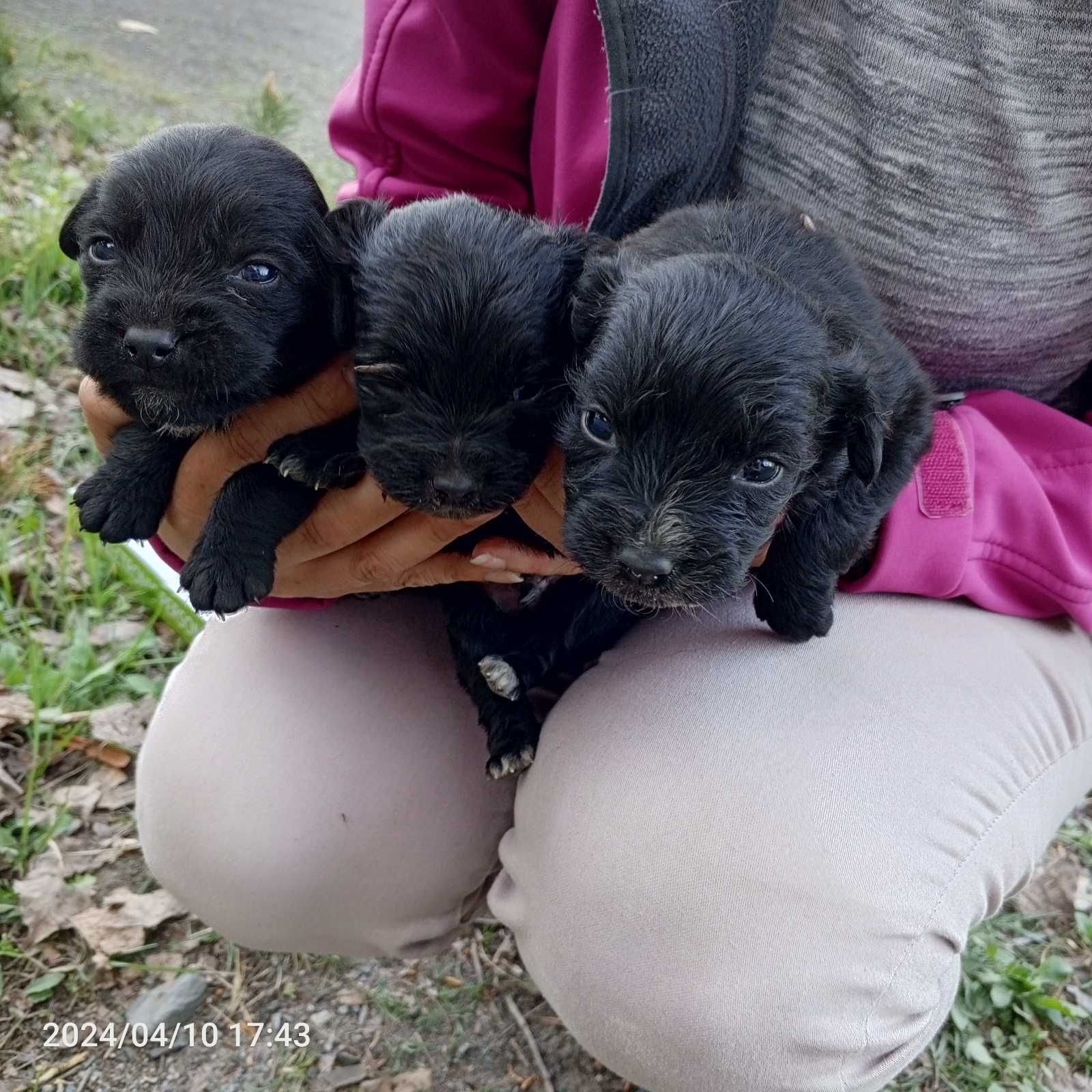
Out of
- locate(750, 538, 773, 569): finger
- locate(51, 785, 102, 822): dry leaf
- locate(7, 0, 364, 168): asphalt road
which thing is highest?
locate(750, 538, 773, 569): finger

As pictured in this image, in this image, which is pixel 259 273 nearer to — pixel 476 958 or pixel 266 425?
pixel 266 425

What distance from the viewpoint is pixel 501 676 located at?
2.04 meters

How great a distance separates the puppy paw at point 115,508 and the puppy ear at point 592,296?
85cm

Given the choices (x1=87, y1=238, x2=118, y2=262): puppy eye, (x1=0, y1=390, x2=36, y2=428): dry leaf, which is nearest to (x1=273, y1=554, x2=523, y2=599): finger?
(x1=87, y1=238, x2=118, y2=262): puppy eye

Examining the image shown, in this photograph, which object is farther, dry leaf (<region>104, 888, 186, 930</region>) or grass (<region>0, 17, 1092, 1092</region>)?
dry leaf (<region>104, 888, 186, 930</region>)

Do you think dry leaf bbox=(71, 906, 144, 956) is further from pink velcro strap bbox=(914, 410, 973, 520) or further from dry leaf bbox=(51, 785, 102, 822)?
pink velcro strap bbox=(914, 410, 973, 520)

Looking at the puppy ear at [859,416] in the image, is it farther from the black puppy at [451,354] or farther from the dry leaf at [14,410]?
the dry leaf at [14,410]

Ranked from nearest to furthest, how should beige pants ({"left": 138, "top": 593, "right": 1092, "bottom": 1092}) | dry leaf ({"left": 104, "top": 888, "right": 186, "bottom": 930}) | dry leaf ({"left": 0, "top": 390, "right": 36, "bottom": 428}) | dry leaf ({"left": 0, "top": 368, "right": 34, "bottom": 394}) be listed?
beige pants ({"left": 138, "top": 593, "right": 1092, "bottom": 1092}) → dry leaf ({"left": 104, "top": 888, "right": 186, "bottom": 930}) → dry leaf ({"left": 0, "top": 390, "right": 36, "bottom": 428}) → dry leaf ({"left": 0, "top": 368, "right": 34, "bottom": 394})

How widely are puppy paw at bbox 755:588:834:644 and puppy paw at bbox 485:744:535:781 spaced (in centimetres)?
55

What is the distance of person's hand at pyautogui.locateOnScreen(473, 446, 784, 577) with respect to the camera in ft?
6.05

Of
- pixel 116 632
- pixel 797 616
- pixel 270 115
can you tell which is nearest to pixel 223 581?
pixel 797 616

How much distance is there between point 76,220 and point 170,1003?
1.59 m

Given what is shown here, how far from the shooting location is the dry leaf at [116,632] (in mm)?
2885

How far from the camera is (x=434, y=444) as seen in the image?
5.29 feet
